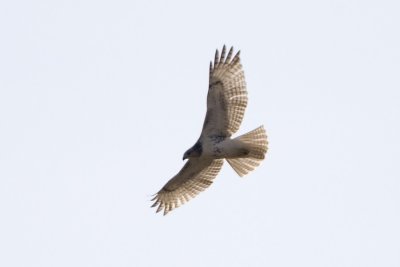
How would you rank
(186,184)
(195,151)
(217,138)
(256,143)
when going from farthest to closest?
(186,184), (195,151), (217,138), (256,143)

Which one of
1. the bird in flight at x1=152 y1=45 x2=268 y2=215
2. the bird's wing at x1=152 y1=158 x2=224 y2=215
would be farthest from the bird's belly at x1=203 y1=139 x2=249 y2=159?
the bird's wing at x1=152 y1=158 x2=224 y2=215

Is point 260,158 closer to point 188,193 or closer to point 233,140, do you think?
point 233,140

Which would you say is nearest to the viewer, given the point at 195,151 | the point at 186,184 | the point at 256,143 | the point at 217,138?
the point at 256,143

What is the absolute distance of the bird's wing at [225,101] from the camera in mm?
23203

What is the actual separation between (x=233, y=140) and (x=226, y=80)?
3.66ft

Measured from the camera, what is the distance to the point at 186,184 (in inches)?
976

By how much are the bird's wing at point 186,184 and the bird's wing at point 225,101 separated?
1.15m

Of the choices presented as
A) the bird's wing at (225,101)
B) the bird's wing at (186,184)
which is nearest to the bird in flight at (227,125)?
the bird's wing at (225,101)

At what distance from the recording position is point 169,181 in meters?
24.7

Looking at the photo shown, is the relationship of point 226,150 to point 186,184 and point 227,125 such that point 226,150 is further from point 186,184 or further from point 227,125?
point 186,184

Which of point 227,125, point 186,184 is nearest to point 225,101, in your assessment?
point 227,125

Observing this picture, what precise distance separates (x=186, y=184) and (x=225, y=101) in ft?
7.73

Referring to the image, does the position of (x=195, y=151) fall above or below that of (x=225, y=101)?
below

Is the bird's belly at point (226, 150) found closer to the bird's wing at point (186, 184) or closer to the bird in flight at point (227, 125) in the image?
the bird in flight at point (227, 125)
